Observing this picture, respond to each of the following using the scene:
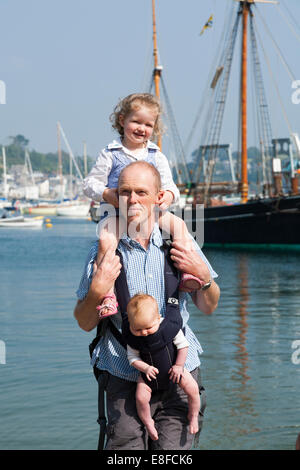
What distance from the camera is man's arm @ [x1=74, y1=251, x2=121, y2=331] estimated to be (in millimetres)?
3561

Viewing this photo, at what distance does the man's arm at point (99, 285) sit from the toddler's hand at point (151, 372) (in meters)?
0.33

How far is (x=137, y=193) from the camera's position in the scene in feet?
12.1

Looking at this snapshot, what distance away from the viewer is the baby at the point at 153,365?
3.51m

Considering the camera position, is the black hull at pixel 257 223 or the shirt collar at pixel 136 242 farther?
the black hull at pixel 257 223

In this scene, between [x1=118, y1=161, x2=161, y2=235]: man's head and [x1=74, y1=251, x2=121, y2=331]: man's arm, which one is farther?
[x1=118, y1=161, x2=161, y2=235]: man's head

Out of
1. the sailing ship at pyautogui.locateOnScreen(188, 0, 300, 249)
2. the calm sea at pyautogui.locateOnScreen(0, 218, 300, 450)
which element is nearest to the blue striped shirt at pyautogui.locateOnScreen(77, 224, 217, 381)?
the calm sea at pyautogui.locateOnScreen(0, 218, 300, 450)

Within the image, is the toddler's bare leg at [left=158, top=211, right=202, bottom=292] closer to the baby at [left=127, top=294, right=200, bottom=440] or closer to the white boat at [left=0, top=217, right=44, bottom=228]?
the baby at [left=127, top=294, right=200, bottom=440]

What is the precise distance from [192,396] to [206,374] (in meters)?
5.72

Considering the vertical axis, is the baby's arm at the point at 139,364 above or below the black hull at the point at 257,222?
above

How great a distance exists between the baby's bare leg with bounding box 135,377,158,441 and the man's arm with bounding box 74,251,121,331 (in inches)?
14.4

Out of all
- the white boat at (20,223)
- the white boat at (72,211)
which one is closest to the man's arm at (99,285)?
the white boat at (20,223)

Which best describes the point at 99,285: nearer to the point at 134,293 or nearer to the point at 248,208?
the point at 134,293

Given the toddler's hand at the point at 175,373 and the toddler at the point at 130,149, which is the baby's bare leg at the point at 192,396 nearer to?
the toddler's hand at the point at 175,373

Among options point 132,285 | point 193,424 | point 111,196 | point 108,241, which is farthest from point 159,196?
point 193,424
